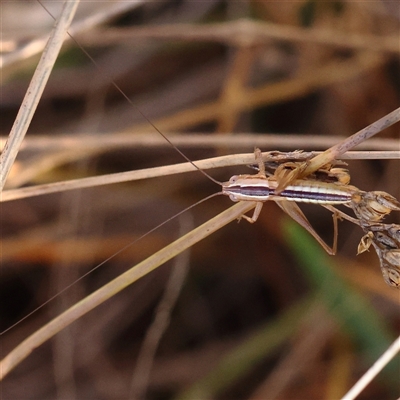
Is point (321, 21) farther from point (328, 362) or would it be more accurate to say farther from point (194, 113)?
point (328, 362)

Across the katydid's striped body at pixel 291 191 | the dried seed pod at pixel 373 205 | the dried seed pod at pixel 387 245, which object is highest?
the katydid's striped body at pixel 291 191

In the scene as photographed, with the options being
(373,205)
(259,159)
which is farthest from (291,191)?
(373,205)

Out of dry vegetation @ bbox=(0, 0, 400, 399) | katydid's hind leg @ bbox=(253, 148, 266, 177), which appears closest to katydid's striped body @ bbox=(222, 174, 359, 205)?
katydid's hind leg @ bbox=(253, 148, 266, 177)

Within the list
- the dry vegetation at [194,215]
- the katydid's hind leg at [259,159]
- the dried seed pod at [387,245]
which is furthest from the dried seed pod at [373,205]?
the dry vegetation at [194,215]

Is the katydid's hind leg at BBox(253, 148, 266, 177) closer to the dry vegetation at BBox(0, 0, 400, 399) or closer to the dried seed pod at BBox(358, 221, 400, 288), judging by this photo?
the dried seed pod at BBox(358, 221, 400, 288)

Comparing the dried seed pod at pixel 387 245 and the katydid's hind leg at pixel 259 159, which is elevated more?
the katydid's hind leg at pixel 259 159

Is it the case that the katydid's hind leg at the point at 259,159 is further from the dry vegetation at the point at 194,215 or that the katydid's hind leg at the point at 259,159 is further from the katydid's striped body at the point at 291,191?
the dry vegetation at the point at 194,215

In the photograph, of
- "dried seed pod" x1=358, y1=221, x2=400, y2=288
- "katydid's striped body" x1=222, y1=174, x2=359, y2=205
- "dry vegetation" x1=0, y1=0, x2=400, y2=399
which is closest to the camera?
"dried seed pod" x1=358, y1=221, x2=400, y2=288

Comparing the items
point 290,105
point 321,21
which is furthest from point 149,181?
point 321,21
